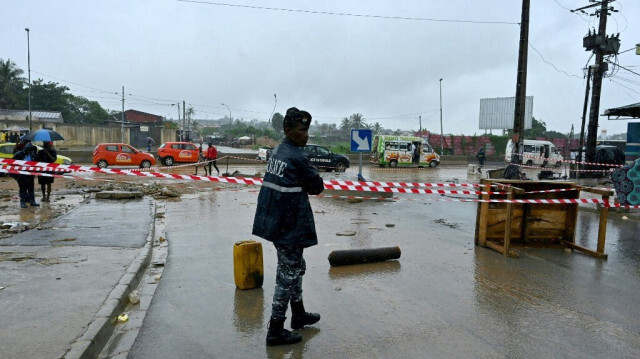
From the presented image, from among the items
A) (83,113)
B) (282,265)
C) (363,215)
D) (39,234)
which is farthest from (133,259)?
(83,113)

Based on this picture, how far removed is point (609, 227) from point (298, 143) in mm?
9107

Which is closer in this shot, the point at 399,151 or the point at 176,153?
the point at 176,153

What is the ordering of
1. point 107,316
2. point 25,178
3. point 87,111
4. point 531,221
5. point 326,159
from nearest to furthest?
1. point 107,316
2. point 531,221
3. point 25,178
4. point 326,159
5. point 87,111

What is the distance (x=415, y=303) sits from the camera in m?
4.80

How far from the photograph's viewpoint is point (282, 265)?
3.80 m

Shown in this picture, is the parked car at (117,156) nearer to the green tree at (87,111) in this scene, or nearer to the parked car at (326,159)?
the parked car at (326,159)

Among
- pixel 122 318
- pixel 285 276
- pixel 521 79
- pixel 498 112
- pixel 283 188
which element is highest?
pixel 498 112

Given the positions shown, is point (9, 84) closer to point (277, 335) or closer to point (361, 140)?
point (361, 140)

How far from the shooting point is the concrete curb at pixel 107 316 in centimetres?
340

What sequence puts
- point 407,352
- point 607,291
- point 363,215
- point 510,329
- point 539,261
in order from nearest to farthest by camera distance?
point 407,352 < point 510,329 < point 607,291 < point 539,261 < point 363,215

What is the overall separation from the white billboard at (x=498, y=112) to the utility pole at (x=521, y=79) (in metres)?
42.6

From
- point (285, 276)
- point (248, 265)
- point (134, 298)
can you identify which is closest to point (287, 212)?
point (285, 276)

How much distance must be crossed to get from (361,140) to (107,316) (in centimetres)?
1108

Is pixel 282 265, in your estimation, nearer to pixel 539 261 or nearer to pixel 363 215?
pixel 539 261
